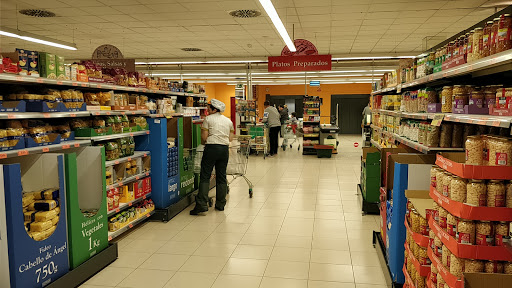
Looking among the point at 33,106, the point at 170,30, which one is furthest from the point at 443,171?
the point at 170,30

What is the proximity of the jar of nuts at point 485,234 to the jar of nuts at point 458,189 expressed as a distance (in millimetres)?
157

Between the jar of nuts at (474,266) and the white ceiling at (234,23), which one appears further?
the white ceiling at (234,23)

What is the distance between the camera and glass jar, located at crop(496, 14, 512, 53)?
2.29 m

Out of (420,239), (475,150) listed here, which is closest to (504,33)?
(475,150)

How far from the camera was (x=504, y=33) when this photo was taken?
2293mm

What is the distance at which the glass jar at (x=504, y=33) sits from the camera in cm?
229

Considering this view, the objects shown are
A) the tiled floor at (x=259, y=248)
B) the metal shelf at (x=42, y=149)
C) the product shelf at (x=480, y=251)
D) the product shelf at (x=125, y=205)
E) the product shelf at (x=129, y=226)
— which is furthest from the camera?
the product shelf at (x=125, y=205)

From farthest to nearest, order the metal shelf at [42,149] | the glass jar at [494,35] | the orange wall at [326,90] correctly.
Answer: the orange wall at [326,90]
the metal shelf at [42,149]
the glass jar at [494,35]

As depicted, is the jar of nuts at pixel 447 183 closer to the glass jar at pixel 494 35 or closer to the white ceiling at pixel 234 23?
the glass jar at pixel 494 35

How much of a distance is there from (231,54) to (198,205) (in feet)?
31.6

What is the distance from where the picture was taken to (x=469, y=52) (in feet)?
9.07

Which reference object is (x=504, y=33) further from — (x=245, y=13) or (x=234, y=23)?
(x=234, y=23)

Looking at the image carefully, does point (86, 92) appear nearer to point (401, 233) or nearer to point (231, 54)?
point (401, 233)

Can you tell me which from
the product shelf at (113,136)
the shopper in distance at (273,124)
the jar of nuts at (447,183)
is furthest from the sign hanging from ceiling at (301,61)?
the jar of nuts at (447,183)
